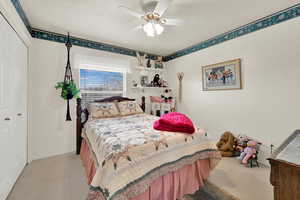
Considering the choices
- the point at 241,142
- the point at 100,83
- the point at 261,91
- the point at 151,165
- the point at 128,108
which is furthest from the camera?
the point at 100,83

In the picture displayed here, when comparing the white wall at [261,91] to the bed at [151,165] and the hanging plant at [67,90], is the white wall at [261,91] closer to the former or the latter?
the bed at [151,165]

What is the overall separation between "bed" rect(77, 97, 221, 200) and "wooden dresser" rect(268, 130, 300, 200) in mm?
862

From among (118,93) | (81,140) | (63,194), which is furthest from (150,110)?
(63,194)

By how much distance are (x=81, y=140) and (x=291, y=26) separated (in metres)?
4.10

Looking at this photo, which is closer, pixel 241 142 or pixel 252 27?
pixel 252 27

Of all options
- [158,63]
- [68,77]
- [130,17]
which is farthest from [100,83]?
[158,63]

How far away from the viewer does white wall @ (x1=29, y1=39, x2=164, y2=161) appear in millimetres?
2506

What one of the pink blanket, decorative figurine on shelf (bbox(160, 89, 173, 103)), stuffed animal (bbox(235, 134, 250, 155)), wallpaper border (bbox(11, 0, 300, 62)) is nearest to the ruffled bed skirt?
the pink blanket

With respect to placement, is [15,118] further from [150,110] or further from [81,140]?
[150,110]

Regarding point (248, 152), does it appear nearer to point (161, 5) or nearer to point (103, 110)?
point (161, 5)

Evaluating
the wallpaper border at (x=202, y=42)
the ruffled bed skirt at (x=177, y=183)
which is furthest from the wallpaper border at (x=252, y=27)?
the ruffled bed skirt at (x=177, y=183)

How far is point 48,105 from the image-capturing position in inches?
104

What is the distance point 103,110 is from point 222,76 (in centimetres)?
261

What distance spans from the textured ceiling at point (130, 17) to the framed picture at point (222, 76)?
670mm
